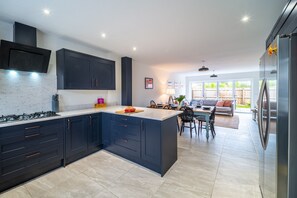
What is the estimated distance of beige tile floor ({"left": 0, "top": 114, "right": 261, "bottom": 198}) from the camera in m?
1.80

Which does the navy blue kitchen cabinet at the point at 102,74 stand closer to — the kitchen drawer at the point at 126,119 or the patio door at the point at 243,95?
the kitchen drawer at the point at 126,119

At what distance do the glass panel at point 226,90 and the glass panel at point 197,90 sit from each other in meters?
1.29

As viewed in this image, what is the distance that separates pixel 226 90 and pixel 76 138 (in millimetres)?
9258

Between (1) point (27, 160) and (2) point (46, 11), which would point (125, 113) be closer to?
(1) point (27, 160)

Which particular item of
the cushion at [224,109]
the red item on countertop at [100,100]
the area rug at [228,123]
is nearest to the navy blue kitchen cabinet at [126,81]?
the red item on countertop at [100,100]

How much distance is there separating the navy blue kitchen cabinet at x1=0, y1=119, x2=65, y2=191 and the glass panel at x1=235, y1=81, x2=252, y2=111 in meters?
9.63

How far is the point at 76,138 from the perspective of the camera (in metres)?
2.61

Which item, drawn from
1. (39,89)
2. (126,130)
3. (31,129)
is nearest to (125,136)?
(126,130)

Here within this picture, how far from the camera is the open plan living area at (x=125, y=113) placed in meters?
1.32

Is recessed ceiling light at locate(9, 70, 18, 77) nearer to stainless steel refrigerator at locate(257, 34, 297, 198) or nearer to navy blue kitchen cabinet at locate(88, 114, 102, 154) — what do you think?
navy blue kitchen cabinet at locate(88, 114, 102, 154)

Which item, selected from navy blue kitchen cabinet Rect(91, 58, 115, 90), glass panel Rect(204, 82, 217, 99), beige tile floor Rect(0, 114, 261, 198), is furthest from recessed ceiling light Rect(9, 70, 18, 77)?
glass panel Rect(204, 82, 217, 99)

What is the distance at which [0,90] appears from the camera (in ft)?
7.23

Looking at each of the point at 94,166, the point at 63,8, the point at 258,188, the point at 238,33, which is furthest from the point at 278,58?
the point at 94,166

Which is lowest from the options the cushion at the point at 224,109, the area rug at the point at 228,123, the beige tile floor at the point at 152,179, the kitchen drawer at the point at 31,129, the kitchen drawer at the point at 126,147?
the beige tile floor at the point at 152,179
